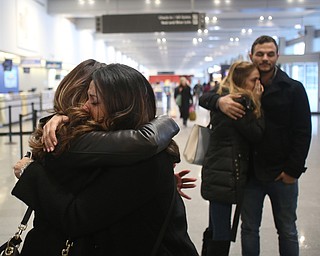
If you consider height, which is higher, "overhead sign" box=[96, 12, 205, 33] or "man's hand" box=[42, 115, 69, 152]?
"overhead sign" box=[96, 12, 205, 33]

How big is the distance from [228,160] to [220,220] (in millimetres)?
386

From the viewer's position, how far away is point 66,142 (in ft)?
4.03

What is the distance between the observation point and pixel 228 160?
252cm

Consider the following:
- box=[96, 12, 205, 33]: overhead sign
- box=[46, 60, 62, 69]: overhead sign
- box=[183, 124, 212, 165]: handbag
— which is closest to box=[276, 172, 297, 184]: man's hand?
box=[183, 124, 212, 165]: handbag

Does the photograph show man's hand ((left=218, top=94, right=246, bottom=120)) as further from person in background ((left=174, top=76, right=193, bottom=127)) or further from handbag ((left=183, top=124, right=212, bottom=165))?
person in background ((left=174, top=76, right=193, bottom=127))

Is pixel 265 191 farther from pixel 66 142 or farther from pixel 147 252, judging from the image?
pixel 66 142

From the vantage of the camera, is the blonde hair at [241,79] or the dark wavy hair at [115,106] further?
the blonde hair at [241,79]

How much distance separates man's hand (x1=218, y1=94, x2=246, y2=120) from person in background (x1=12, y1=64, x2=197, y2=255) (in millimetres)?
1149

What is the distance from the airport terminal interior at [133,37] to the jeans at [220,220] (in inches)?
35.1

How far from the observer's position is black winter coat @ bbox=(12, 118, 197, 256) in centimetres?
121

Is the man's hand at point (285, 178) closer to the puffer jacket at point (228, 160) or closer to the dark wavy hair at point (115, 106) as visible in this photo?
the puffer jacket at point (228, 160)

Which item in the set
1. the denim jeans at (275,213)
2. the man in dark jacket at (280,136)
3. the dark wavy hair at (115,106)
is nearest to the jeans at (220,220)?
the denim jeans at (275,213)

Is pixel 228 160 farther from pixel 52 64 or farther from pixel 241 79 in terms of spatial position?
pixel 52 64

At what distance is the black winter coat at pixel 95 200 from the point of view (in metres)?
1.21
